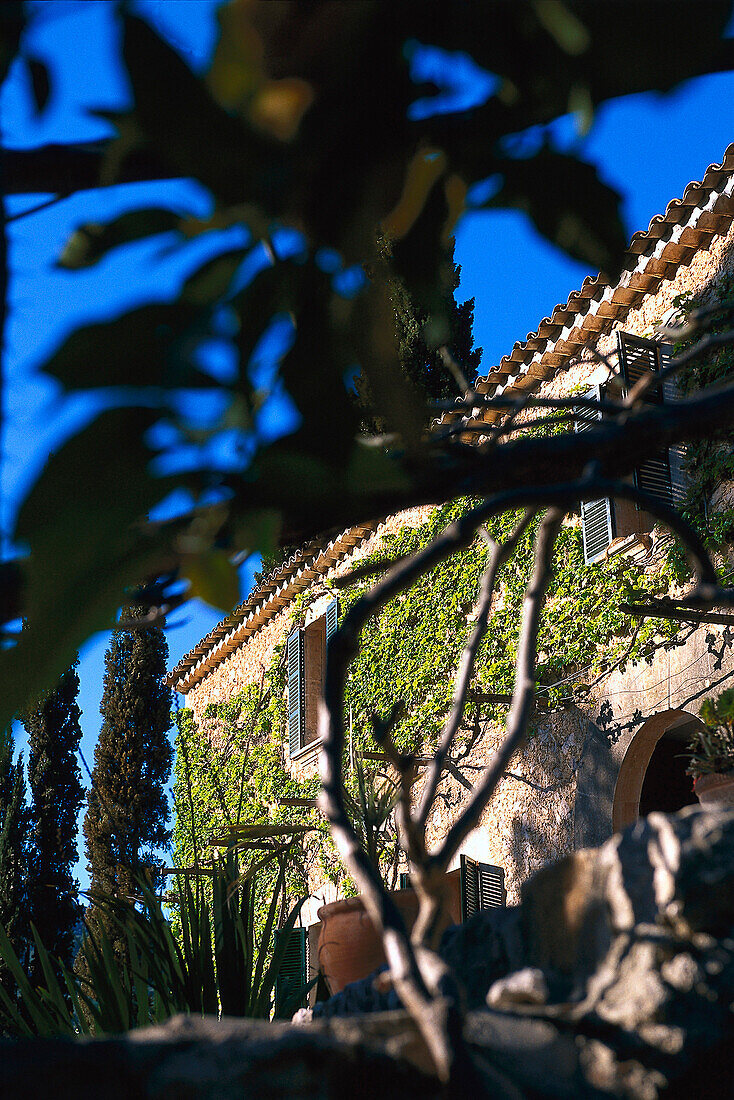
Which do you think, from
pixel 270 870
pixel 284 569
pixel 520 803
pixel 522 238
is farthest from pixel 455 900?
pixel 522 238

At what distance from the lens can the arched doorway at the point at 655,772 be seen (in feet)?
16.9

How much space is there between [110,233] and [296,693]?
25.7ft

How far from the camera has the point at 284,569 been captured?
888cm

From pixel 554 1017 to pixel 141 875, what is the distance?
2456 millimetres

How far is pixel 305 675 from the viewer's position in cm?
827

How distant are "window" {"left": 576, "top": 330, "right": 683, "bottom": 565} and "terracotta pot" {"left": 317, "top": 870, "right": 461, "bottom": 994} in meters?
2.37

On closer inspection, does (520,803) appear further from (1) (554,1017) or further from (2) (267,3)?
(2) (267,3)

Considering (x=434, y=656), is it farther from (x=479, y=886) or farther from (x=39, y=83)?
(x=39, y=83)

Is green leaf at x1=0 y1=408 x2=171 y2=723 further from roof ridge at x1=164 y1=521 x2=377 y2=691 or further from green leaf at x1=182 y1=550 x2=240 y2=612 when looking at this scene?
roof ridge at x1=164 y1=521 x2=377 y2=691

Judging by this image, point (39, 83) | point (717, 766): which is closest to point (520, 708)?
point (39, 83)

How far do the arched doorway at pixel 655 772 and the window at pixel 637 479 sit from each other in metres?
1.01

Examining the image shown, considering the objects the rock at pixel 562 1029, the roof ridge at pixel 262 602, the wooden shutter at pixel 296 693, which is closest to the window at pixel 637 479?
the roof ridge at pixel 262 602

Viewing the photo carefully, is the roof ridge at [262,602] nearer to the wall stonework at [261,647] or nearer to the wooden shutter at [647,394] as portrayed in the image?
the wall stonework at [261,647]

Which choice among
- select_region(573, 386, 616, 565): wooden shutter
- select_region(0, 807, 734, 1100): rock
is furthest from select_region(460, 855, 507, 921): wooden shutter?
select_region(0, 807, 734, 1100): rock
